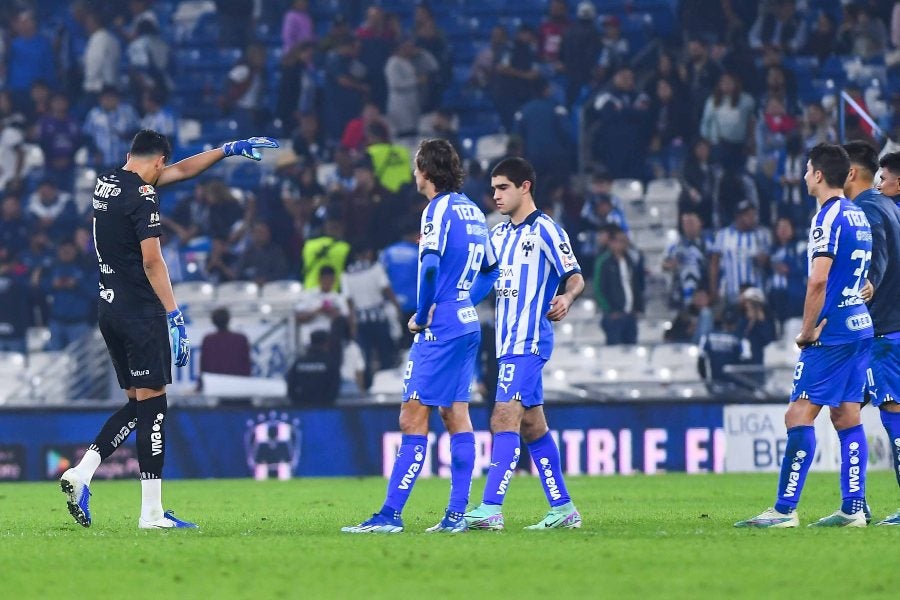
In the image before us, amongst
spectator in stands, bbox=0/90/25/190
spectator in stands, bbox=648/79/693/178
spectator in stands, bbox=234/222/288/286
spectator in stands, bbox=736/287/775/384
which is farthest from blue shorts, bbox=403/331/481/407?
spectator in stands, bbox=0/90/25/190

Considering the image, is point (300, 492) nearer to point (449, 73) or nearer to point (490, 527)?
point (490, 527)

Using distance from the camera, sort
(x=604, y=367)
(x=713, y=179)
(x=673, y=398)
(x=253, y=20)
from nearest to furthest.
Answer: (x=673, y=398) → (x=604, y=367) → (x=713, y=179) → (x=253, y=20)

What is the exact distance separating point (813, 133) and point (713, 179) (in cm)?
159

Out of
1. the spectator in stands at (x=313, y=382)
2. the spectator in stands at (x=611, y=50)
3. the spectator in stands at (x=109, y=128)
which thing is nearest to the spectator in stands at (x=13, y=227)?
the spectator in stands at (x=109, y=128)

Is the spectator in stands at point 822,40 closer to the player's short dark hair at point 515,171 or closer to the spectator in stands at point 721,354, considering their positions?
the spectator in stands at point 721,354

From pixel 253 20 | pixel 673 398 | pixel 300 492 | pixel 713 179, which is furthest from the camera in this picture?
pixel 253 20

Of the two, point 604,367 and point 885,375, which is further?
point 604,367

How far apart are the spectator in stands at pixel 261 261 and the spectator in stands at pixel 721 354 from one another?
572 centimetres

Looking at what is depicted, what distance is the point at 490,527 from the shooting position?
951cm

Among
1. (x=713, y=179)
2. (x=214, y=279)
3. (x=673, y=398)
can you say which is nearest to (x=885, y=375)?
(x=673, y=398)

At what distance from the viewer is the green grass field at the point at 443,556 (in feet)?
22.5

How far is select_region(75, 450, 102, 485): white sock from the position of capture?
9.86 meters

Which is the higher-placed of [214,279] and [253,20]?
[253,20]

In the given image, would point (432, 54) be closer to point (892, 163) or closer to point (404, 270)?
point (404, 270)
